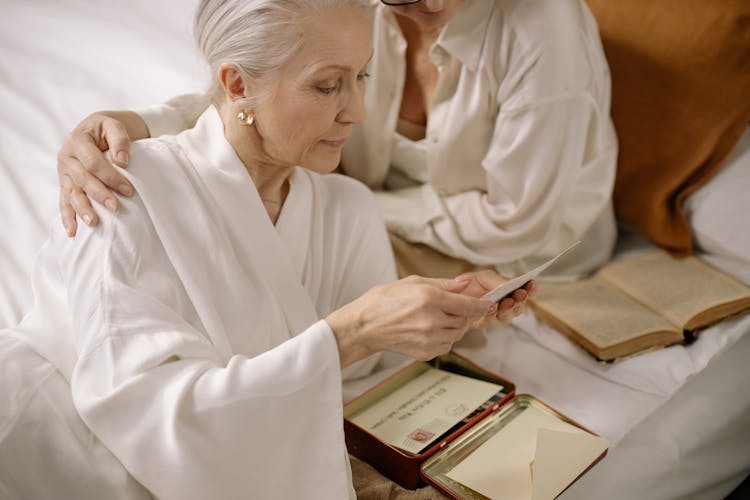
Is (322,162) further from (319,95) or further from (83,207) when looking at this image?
(83,207)

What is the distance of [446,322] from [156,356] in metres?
0.42

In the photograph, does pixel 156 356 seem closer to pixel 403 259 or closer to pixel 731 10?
pixel 403 259

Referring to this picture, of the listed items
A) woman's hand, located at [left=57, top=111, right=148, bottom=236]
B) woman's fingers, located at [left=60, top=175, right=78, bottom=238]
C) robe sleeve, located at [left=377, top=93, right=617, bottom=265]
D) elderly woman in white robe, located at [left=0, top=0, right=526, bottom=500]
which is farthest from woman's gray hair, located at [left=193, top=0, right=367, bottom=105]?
robe sleeve, located at [left=377, top=93, right=617, bottom=265]

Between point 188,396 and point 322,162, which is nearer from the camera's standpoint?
point 188,396

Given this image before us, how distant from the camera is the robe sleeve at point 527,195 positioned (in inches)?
64.0

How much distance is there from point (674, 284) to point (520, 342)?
0.43 metres

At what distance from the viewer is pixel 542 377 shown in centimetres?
164

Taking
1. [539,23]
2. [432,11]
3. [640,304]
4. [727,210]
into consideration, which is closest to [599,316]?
[640,304]

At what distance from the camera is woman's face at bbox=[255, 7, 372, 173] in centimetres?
116

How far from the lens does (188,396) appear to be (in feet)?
3.30

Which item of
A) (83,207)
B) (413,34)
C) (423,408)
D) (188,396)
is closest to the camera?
(188,396)

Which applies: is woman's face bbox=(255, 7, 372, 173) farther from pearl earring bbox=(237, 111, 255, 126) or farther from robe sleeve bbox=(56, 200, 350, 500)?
robe sleeve bbox=(56, 200, 350, 500)

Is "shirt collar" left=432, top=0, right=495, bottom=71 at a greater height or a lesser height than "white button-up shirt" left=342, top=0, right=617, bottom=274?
greater

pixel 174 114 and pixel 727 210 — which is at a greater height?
pixel 174 114
